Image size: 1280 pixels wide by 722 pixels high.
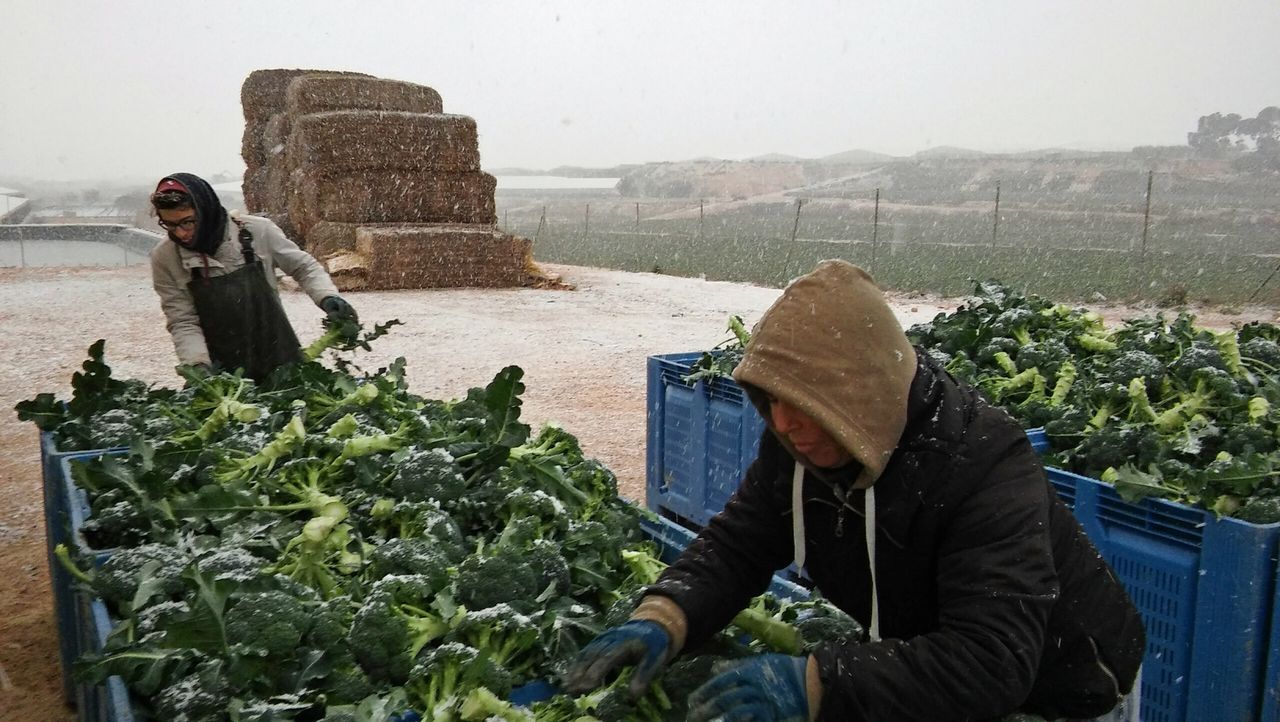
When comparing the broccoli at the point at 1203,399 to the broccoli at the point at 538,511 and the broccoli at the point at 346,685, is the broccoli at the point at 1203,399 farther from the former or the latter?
the broccoli at the point at 346,685

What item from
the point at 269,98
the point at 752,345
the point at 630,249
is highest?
the point at 269,98

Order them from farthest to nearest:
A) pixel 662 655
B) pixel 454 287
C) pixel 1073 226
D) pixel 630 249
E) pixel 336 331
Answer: pixel 1073 226 < pixel 630 249 < pixel 454 287 < pixel 336 331 < pixel 662 655

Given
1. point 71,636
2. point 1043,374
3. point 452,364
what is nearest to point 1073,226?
point 452,364

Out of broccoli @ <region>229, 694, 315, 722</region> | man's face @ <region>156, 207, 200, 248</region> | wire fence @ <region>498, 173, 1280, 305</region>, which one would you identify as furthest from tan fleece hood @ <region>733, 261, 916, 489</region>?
wire fence @ <region>498, 173, 1280, 305</region>

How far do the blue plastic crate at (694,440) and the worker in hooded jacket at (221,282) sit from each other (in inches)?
59.9

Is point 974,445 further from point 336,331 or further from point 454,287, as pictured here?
point 454,287

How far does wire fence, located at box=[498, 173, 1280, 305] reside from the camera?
1819 centimetres

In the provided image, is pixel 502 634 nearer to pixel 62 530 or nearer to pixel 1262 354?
pixel 62 530

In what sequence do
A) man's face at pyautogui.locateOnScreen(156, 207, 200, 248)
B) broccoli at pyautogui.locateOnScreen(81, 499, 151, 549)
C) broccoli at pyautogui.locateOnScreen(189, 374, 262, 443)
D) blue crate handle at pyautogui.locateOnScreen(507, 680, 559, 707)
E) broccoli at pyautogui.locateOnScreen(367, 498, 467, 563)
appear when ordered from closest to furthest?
blue crate handle at pyautogui.locateOnScreen(507, 680, 559, 707) < broccoli at pyautogui.locateOnScreen(367, 498, 467, 563) < broccoli at pyautogui.locateOnScreen(81, 499, 151, 549) < broccoli at pyautogui.locateOnScreen(189, 374, 262, 443) < man's face at pyautogui.locateOnScreen(156, 207, 200, 248)

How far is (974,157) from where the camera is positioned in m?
71.6

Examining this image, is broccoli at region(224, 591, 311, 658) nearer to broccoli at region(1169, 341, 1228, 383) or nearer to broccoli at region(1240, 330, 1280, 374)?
broccoli at region(1169, 341, 1228, 383)

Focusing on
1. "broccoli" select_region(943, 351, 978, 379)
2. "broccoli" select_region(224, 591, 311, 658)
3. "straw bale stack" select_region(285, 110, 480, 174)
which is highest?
"straw bale stack" select_region(285, 110, 480, 174)

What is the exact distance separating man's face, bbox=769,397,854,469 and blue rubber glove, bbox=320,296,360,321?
281 cm

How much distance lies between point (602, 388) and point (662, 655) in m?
6.78
